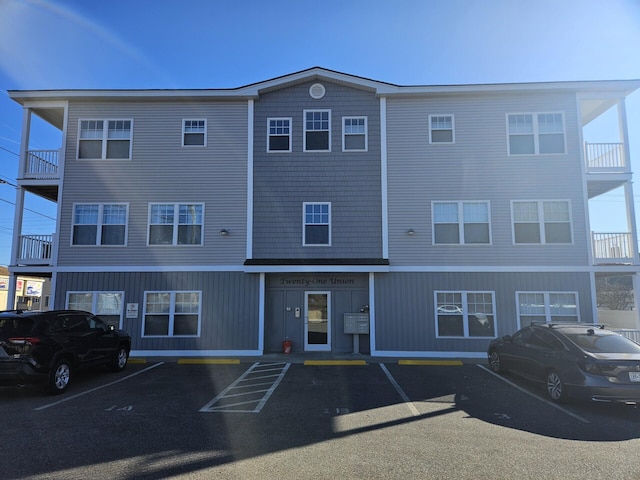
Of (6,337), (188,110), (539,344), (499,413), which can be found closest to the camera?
(499,413)

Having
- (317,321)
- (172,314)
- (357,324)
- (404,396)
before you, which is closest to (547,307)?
(357,324)

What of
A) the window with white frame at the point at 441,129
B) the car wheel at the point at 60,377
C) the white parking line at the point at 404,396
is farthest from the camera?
the window with white frame at the point at 441,129

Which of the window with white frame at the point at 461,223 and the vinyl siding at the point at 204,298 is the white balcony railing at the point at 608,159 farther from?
the vinyl siding at the point at 204,298

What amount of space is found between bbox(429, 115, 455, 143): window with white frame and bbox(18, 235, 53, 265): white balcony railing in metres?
14.1

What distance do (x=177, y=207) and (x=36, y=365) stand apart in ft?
25.0

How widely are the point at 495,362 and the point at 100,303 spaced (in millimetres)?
12742

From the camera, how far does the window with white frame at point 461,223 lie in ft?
46.8

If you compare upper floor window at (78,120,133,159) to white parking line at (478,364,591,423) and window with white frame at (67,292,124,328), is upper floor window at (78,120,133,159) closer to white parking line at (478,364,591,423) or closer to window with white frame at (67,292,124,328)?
window with white frame at (67,292,124,328)

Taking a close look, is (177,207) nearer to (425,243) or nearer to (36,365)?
(36,365)

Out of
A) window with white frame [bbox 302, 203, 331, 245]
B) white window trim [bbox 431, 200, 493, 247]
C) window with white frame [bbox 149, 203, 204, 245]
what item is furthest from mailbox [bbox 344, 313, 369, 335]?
window with white frame [bbox 149, 203, 204, 245]

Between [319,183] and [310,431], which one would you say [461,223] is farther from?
[310,431]

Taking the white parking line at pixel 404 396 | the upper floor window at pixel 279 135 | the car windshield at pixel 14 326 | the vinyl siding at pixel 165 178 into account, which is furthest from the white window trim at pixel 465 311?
the car windshield at pixel 14 326

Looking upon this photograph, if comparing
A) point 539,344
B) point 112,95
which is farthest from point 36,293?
point 539,344

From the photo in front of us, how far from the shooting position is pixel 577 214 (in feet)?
46.3
